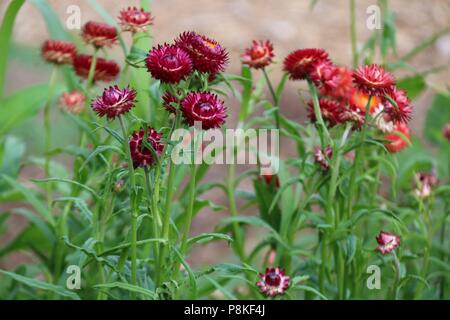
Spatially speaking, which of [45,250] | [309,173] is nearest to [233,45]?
[45,250]

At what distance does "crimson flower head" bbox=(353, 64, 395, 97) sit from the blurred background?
1.99 m

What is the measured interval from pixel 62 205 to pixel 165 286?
0.66 metres

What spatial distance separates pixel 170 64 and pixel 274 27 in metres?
2.92

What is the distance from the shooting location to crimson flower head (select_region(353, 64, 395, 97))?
1.40 meters

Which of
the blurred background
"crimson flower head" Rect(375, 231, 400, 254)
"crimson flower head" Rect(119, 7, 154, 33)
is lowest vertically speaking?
"crimson flower head" Rect(375, 231, 400, 254)

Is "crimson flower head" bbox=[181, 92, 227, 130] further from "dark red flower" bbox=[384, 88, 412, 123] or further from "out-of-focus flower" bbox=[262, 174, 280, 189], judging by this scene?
"out-of-focus flower" bbox=[262, 174, 280, 189]

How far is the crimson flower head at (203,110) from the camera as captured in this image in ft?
3.96

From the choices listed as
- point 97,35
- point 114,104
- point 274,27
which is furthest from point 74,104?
point 274,27

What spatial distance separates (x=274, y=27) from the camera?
4059mm

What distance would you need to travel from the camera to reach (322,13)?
14.0 ft

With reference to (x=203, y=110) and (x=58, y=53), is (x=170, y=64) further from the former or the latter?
(x=58, y=53)

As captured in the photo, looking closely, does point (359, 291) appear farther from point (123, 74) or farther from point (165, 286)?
point (123, 74)

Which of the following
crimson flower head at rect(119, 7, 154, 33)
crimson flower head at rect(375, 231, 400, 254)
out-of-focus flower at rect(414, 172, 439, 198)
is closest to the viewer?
crimson flower head at rect(375, 231, 400, 254)

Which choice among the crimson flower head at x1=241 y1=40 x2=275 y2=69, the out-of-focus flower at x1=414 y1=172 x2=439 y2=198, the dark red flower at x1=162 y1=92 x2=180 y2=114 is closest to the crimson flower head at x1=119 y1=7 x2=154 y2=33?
the crimson flower head at x1=241 y1=40 x2=275 y2=69
